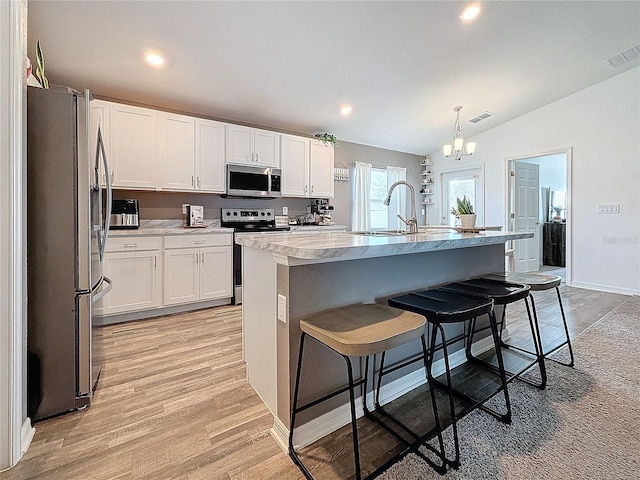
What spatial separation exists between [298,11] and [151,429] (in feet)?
9.91


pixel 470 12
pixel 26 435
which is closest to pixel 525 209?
pixel 470 12

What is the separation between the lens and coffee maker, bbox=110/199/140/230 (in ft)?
10.0

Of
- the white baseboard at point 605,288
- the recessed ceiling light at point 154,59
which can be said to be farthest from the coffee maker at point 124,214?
the white baseboard at point 605,288

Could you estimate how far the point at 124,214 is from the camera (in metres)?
3.12

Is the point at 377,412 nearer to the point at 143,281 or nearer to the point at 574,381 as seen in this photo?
the point at 574,381

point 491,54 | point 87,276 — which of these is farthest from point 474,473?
point 491,54

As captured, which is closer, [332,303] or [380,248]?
[380,248]

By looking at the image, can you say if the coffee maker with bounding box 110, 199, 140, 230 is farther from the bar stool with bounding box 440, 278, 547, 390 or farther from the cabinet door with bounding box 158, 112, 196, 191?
the bar stool with bounding box 440, 278, 547, 390

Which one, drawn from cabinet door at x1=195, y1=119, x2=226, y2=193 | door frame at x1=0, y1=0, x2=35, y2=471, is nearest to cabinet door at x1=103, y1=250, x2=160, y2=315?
cabinet door at x1=195, y1=119, x2=226, y2=193

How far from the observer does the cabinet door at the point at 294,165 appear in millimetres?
4246

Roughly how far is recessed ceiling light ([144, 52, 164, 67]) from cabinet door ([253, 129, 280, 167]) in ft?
4.39

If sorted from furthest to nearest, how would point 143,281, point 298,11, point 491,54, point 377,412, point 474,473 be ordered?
point 491,54 < point 143,281 < point 298,11 < point 377,412 < point 474,473

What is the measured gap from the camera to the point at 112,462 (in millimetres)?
1294

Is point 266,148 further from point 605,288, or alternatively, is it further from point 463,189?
point 605,288
